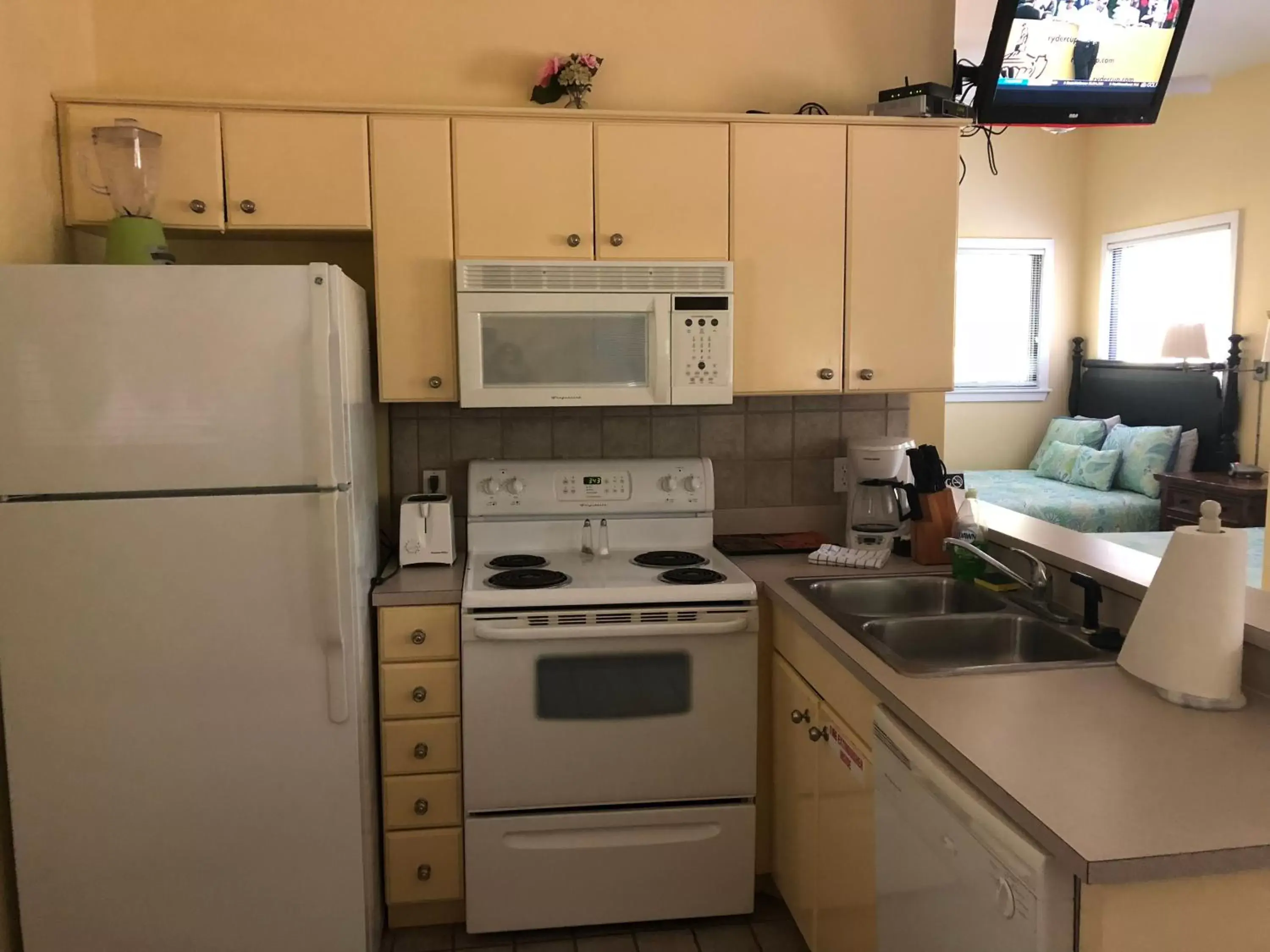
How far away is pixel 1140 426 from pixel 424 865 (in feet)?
17.6

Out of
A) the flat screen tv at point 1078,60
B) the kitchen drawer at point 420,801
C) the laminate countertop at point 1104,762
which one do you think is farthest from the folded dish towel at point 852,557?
the flat screen tv at point 1078,60

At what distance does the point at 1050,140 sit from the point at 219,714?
6441 mm

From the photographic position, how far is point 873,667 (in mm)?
1826

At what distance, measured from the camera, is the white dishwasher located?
121 centimetres

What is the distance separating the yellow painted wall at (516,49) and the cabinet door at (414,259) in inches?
11.8

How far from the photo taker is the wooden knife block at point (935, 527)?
8.82 ft

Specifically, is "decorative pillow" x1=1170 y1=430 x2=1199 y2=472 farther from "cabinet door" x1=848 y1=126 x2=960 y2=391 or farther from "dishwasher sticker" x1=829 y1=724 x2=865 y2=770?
"dishwasher sticker" x1=829 y1=724 x2=865 y2=770

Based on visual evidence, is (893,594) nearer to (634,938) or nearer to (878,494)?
(878,494)

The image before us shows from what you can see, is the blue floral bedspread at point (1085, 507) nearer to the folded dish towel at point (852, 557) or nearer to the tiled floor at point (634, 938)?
the folded dish towel at point (852, 557)

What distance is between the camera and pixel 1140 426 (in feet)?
19.9

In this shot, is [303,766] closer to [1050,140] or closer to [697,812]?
[697,812]

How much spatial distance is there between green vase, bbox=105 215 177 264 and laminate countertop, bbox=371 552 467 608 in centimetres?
95

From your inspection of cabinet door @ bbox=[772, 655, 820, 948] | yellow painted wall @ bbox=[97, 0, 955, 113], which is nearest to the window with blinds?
yellow painted wall @ bbox=[97, 0, 955, 113]

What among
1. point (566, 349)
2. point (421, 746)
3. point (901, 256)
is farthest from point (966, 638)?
point (421, 746)
